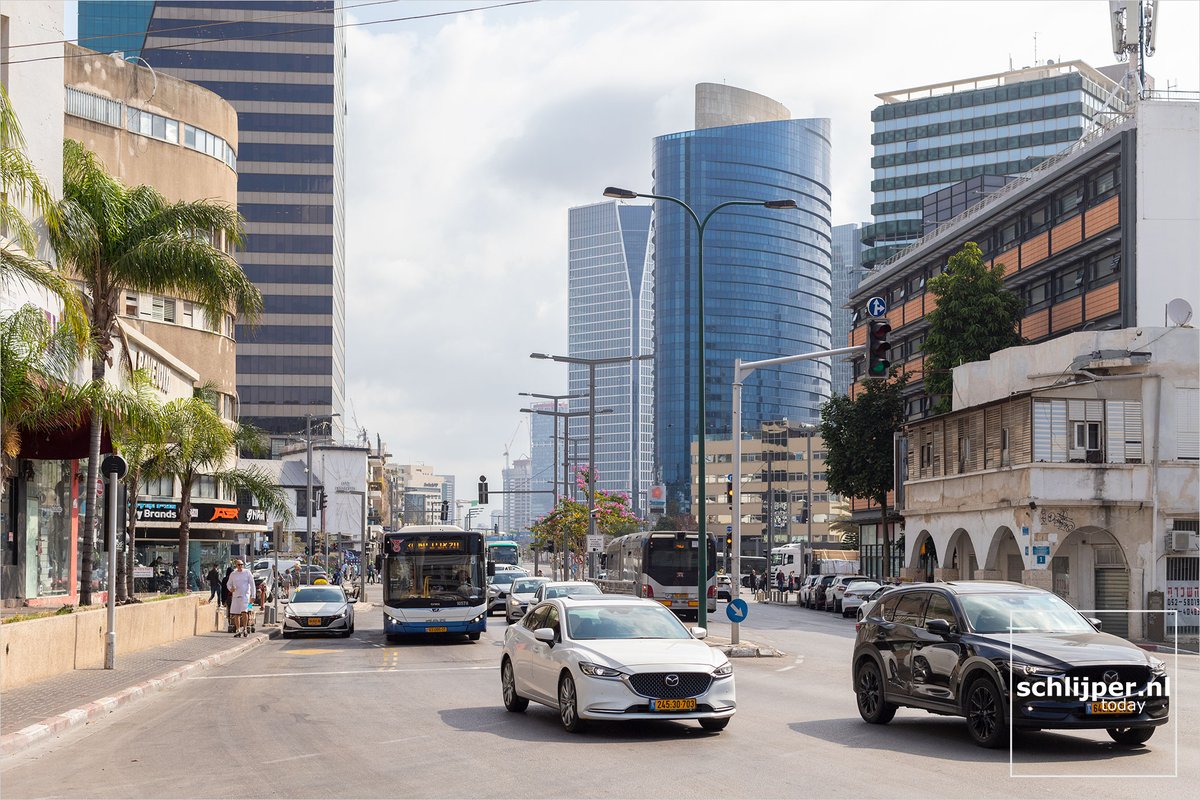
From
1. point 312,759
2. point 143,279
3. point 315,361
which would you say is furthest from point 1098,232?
point 315,361

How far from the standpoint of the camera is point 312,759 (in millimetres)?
12641

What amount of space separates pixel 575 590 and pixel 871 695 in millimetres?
16883

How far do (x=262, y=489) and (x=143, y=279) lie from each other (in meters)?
19.5

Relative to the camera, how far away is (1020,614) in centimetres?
1387

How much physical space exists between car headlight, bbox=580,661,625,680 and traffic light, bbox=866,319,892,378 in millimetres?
11147

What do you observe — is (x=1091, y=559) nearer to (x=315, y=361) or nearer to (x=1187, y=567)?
(x=1187, y=567)

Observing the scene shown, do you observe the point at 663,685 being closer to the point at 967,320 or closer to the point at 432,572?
the point at 432,572

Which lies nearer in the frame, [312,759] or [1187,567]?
[312,759]

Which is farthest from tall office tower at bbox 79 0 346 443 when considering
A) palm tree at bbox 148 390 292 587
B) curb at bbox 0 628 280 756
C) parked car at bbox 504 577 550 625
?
curb at bbox 0 628 280 756

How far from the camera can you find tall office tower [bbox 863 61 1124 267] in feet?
407

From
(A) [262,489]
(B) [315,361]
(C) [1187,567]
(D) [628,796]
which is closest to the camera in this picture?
(D) [628,796]

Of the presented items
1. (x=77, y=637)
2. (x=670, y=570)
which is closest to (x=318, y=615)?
(x=77, y=637)

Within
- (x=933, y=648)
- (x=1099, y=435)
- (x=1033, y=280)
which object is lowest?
(x=933, y=648)

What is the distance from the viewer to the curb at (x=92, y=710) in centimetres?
1389
